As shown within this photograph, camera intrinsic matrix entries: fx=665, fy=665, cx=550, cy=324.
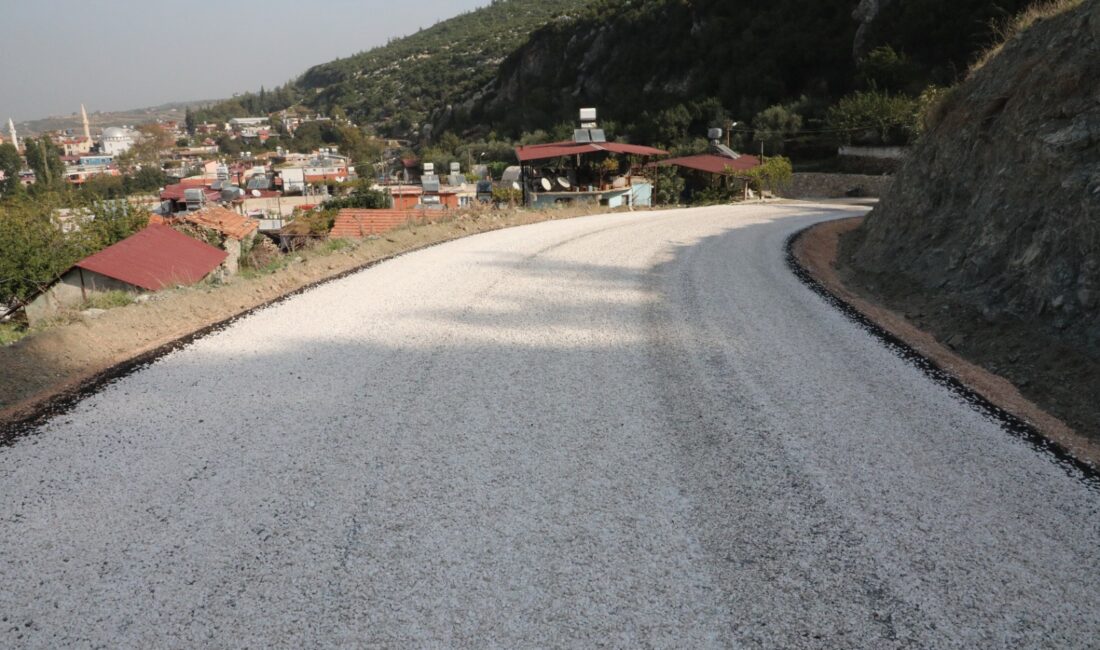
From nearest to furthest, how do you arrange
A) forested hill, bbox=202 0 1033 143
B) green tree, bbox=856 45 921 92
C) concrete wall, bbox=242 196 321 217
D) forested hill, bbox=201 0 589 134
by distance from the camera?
green tree, bbox=856 45 921 92 < forested hill, bbox=202 0 1033 143 < concrete wall, bbox=242 196 321 217 < forested hill, bbox=201 0 589 134

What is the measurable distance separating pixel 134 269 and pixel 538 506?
1422 centimetres

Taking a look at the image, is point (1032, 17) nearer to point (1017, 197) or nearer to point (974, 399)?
point (1017, 197)

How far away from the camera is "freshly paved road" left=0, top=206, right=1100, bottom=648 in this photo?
305 centimetres

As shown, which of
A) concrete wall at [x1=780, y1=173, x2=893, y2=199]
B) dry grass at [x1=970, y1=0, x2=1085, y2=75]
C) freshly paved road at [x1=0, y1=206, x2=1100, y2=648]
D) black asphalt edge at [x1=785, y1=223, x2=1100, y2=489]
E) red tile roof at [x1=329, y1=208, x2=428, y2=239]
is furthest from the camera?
concrete wall at [x1=780, y1=173, x2=893, y2=199]

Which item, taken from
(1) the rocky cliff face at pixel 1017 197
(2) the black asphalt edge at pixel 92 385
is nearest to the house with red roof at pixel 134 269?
(2) the black asphalt edge at pixel 92 385

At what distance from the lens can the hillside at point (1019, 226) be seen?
6191mm

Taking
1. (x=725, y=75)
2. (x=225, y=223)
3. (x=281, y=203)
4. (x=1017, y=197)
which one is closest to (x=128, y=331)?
(x=1017, y=197)

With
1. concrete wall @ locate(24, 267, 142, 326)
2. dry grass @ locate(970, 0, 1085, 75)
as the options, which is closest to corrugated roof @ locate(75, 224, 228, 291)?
concrete wall @ locate(24, 267, 142, 326)

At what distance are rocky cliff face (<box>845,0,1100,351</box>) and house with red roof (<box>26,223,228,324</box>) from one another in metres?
12.7

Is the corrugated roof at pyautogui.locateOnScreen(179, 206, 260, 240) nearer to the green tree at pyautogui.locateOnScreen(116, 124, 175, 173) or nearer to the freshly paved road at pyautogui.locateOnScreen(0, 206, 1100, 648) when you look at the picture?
the freshly paved road at pyautogui.locateOnScreen(0, 206, 1100, 648)

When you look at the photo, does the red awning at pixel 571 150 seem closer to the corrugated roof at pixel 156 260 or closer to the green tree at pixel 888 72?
the corrugated roof at pixel 156 260

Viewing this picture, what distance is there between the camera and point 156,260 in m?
15.5

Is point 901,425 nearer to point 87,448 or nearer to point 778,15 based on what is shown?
point 87,448

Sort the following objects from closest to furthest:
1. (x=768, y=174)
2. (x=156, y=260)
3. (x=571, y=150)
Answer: (x=156, y=260) < (x=571, y=150) < (x=768, y=174)
